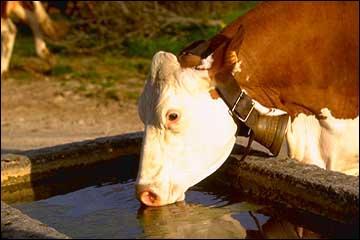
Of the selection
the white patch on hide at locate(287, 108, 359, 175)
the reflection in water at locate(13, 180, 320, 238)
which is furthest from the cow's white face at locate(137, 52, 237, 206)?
the white patch on hide at locate(287, 108, 359, 175)

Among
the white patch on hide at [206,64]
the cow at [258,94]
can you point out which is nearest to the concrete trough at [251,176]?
the cow at [258,94]

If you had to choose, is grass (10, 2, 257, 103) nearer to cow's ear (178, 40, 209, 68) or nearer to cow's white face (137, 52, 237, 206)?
cow's ear (178, 40, 209, 68)

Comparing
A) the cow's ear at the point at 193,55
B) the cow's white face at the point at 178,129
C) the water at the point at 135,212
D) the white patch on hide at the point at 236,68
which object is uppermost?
the cow's ear at the point at 193,55

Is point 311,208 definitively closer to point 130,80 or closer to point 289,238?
point 289,238

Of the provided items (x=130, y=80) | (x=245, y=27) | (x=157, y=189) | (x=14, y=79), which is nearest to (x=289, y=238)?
(x=157, y=189)

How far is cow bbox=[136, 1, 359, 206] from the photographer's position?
3.56 m

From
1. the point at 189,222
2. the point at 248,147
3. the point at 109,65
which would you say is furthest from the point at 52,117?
the point at 189,222

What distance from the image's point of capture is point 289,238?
296 centimetres

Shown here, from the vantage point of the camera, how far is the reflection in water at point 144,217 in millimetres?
3080

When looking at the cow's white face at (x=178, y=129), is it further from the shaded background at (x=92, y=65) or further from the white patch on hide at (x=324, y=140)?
the shaded background at (x=92, y=65)

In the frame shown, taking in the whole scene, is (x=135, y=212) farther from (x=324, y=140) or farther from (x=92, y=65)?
(x=92, y=65)

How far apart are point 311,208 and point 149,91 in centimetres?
80

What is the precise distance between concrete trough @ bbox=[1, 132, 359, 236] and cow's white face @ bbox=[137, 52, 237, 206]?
0.17 meters

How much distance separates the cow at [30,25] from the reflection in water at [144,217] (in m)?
6.45
